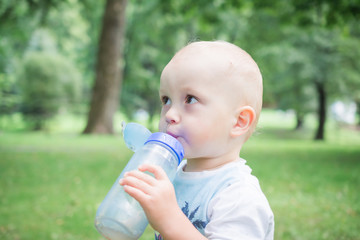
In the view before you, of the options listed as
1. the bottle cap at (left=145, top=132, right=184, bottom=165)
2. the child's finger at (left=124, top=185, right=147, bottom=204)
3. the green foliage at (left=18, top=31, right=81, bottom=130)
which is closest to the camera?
the child's finger at (left=124, top=185, right=147, bottom=204)

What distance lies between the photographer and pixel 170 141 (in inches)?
56.6

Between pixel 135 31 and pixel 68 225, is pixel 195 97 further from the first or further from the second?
pixel 135 31

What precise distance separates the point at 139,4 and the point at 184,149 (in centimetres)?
2250

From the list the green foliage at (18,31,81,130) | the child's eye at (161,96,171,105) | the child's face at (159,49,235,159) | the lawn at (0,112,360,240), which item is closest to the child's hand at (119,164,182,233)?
the child's face at (159,49,235,159)

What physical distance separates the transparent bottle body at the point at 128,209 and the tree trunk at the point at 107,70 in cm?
1352

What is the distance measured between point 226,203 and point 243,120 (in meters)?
0.36

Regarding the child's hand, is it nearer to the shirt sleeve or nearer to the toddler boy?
the toddler boy

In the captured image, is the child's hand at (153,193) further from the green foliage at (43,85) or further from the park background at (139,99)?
the green foliage at (43,85)

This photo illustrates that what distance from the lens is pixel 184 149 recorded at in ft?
5.08

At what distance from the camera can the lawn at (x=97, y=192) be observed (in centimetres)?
424

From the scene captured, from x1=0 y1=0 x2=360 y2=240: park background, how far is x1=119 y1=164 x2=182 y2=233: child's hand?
768 mm

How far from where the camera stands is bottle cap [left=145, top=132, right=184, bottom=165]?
1.43 metres

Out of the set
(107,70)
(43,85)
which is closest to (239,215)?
(107,70)

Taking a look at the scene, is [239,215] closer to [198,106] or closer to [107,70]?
[198,106]
